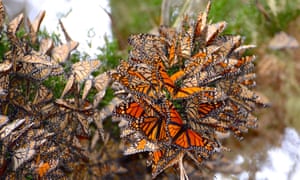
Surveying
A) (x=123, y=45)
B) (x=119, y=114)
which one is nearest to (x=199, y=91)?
(x=119, y=114)

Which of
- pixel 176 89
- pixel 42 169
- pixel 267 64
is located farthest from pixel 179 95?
pixel 267 64

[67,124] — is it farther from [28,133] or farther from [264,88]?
[264,88]

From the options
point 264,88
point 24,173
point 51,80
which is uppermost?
point 264,88

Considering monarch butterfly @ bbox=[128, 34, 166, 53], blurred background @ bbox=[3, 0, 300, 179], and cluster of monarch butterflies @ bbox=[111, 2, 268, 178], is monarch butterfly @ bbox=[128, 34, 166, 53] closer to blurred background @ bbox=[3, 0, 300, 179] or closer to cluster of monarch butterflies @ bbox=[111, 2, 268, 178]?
cluster of monarch butterflies @ bbox=[111, 2, 268, 178]

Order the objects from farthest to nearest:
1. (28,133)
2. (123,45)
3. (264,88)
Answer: (123,45) < (264,88) < (28,133)

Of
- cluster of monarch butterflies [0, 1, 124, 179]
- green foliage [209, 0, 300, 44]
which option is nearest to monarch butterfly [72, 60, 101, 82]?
cluster of monarch butterflies [0, 1, 124, 179]
